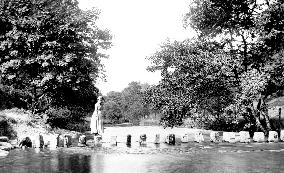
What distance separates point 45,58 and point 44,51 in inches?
47.3

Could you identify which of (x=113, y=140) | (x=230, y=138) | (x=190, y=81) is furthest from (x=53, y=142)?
(x=190, y=81)

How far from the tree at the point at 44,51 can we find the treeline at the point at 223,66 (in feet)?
26.2

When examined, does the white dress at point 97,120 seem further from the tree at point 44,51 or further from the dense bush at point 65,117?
the dense bush at point 65,117

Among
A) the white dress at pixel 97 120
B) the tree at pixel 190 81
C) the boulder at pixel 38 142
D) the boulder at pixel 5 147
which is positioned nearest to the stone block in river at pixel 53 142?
the boulder at pixel 38 142

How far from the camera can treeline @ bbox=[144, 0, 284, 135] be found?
1289 inches

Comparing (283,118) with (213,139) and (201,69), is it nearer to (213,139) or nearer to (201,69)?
(201,69)

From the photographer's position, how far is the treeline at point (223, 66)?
107 feet

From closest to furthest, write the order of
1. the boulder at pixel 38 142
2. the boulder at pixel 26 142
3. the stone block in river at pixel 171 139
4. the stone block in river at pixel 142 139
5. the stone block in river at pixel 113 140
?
the boulder at pixel 26 142
the boulder at pixel 38 142
the stone block in river at pixel 113 140
the stone block in river at pixel 142 139
the stone block in river at pixel 171 139

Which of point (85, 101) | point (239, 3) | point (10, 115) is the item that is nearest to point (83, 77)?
point (85, 101)

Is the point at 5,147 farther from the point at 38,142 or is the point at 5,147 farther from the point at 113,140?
the point at 113,140

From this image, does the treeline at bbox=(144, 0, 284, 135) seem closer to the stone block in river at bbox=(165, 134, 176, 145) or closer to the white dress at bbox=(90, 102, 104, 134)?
the stone block in river at bbox=(165, 134, 176, 145)

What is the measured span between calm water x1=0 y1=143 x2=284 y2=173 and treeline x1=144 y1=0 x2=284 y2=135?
40.8 feet

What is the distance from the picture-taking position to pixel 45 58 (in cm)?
3753

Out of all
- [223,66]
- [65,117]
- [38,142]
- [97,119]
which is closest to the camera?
[38,142]
